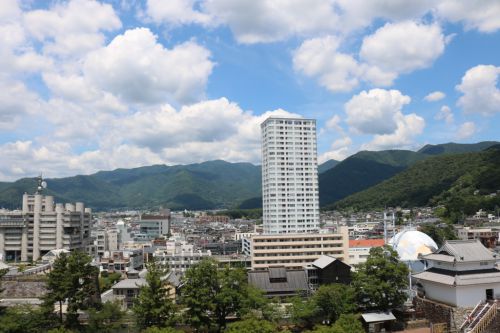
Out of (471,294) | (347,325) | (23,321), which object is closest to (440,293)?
(471,294)

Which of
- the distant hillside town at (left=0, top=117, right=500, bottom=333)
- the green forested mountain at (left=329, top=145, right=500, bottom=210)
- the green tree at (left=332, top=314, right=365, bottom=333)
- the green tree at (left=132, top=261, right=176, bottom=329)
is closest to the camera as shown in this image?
the green tree at (left=332, top=314, right=365, bottom=333)

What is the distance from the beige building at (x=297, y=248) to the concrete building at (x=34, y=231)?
3890 cm

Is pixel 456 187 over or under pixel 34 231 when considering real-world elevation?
over

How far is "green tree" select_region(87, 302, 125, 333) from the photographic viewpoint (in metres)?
28.0

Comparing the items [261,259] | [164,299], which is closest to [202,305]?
[164,299]

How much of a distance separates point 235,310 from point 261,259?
31.9 meters

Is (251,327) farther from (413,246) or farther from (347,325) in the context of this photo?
(413,246)

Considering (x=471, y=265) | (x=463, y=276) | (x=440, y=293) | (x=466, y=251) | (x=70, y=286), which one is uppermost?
(x=466, y=251)

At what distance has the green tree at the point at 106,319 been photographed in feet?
92.0

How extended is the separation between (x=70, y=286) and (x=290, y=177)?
64.0 meters

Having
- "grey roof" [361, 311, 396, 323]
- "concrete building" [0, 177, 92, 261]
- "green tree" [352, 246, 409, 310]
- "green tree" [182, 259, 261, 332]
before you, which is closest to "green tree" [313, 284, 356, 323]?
"grey roof" [361, 311, 396, 323]

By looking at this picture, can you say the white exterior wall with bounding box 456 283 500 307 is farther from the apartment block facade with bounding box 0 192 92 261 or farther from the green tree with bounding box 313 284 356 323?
the apartment block facade with bounding box 0 192 92 261

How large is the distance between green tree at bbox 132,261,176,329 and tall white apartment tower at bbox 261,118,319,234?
60.7 metres

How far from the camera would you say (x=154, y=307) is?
88.3ft
